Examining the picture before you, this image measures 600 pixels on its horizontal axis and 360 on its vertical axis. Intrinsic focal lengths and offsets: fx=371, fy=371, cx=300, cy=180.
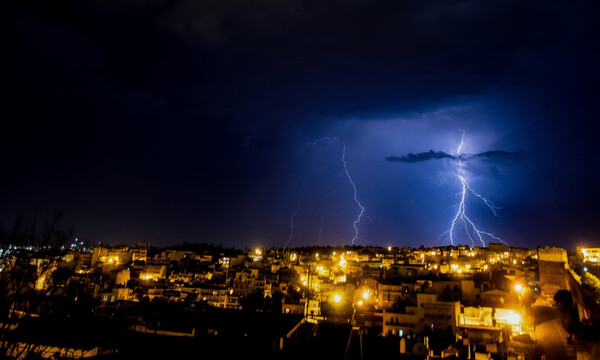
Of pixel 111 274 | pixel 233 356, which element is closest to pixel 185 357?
pixel 233 356

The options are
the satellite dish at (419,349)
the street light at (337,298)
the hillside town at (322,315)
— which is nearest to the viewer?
the hillside town at (322,315)

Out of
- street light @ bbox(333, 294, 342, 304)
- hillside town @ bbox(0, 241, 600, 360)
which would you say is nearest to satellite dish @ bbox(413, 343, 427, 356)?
hillside town @ bbox(0, 241, 600, 360)

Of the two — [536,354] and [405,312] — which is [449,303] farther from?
[536,354]

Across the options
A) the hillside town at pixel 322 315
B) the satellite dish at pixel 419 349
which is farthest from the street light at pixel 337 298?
the satellite dish at pixel 419 349

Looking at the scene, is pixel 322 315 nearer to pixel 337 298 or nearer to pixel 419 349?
pixel 337 298

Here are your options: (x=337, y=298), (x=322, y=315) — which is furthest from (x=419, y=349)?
(x=337, y=298)

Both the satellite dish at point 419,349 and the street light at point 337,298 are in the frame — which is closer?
the satellite dish at point 419,349

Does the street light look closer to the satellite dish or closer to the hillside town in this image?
the hillside town

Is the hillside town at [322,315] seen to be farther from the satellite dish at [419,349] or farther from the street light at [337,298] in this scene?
the street light at [337,298]

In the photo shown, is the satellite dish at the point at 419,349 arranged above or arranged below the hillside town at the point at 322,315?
below
